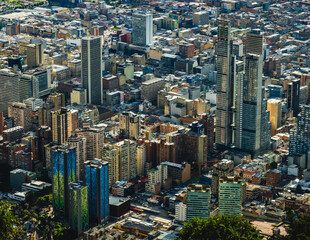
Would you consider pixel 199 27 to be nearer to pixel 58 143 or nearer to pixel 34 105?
pixel 34 105

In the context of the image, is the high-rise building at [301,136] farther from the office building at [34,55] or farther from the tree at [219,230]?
the office building at [34,55]

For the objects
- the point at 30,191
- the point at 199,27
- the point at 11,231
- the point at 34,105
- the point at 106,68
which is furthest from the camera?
the point at 199,27

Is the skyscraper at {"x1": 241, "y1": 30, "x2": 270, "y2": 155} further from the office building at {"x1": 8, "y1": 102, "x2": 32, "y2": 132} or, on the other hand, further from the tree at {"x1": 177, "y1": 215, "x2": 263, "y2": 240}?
the tree at {"x1": 177, "y1": 215, "x2": 263, "y2": 240}

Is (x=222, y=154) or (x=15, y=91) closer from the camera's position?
(x=222, y=154)

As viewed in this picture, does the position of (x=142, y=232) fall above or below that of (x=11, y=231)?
below

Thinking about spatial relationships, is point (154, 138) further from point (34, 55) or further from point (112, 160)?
point (34, 55)

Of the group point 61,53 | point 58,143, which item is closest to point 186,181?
point 58,143
